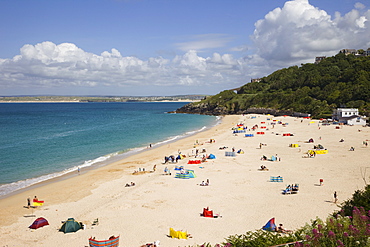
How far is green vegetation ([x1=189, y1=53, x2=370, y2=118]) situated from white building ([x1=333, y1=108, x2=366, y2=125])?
4.12 m

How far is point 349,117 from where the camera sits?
6159 centimetres

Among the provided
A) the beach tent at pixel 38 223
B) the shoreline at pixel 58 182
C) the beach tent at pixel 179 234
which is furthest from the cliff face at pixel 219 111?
the beach tent at pixel 38 223

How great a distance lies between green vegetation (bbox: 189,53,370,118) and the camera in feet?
257

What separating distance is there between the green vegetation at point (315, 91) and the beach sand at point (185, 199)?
48.2m

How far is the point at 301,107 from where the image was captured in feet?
287

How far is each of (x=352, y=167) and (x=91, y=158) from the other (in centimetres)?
2949

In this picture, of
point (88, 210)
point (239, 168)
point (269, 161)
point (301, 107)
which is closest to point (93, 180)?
point (88, 210)

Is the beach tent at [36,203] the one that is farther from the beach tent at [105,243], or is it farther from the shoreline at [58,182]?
the beach tent at [105,243]

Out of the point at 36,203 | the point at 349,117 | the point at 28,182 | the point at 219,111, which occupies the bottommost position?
the point at 28,182

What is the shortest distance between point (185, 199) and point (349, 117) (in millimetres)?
53678

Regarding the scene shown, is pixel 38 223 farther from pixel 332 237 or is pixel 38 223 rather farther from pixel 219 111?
pixel 219 111

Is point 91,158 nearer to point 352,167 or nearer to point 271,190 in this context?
point 271,190

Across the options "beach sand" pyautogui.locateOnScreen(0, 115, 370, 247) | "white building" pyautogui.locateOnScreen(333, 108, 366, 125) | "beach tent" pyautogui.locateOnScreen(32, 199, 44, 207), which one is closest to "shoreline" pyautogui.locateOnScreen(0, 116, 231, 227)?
"beach sand" pyautogui.locateOnScreen(0, 115, 370, 247)

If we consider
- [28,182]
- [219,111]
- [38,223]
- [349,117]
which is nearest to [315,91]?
[349,117]
